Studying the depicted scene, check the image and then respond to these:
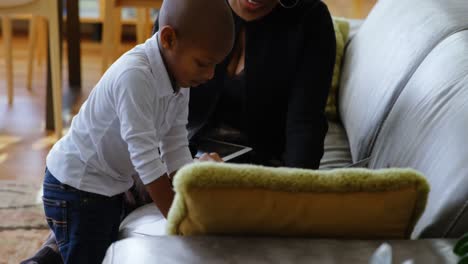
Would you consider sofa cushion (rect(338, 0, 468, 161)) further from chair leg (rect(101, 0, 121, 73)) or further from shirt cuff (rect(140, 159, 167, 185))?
chair leg (rect(101, 0, 121, 73))

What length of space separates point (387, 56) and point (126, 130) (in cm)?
83

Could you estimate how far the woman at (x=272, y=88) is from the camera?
172cm

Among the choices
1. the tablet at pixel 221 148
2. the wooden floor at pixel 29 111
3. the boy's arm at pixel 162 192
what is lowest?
the wooden floor at pixel 29 111

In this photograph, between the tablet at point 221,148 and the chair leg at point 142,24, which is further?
the chair leg at point 142,24

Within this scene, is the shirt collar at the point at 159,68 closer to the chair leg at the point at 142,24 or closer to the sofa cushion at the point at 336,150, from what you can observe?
the sofa cushion at the point at 336,150

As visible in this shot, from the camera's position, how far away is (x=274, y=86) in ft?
5.91

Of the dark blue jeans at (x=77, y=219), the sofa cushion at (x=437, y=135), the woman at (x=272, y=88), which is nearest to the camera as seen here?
the sofa cushion at (x=437, y=135)

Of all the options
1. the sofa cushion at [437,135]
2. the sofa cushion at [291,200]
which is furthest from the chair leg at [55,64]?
the sofa cushion at [291,200]

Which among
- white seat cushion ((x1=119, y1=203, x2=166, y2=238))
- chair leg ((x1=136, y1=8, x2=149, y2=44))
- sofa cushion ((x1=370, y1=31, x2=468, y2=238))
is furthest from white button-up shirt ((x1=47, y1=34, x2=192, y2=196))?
chair leg ((x1=136, y1=8, x2=149, y2=44))

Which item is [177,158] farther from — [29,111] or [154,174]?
[29,111]

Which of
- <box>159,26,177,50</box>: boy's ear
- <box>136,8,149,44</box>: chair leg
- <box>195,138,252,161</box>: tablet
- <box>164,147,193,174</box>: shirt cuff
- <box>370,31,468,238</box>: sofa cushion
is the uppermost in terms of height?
<box>159,26,177,50</box>: boy's ear

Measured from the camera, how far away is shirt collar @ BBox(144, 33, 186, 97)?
130 centimetres

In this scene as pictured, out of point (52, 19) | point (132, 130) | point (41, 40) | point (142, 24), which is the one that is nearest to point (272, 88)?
point (132, 130)

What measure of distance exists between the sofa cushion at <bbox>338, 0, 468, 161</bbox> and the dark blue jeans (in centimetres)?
70
